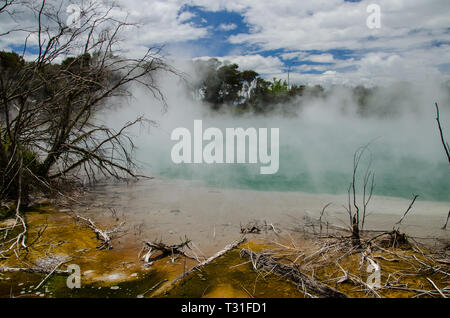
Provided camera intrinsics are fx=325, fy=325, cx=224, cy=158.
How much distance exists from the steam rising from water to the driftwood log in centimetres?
440

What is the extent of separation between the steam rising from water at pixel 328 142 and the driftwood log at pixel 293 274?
4404mm

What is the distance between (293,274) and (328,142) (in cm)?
1401

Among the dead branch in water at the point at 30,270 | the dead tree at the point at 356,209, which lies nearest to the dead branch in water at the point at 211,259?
the dead branch in water at the point at 30,270

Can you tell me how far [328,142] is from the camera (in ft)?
52.6

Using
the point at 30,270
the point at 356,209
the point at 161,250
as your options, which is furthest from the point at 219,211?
the point at 30,270

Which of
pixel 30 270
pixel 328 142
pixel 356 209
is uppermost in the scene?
pixel 328 142

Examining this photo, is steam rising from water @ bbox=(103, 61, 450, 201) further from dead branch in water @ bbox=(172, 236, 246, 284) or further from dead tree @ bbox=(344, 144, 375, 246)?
dead branch in water @ bbox=(172, 236, 246, 284)

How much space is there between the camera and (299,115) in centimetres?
2730

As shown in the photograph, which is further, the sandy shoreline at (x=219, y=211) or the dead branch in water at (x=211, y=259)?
the sandy shoreline at (x=219, y=211)

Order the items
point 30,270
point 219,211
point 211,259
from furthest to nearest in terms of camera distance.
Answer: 1. point 219,211
2. point 211,259
3. point 30,270

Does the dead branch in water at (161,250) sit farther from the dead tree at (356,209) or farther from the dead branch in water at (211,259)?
the dead tree at (356,209)

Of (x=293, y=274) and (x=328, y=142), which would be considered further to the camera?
(x=328, y=142)

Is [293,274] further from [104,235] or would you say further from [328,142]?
[328,142]

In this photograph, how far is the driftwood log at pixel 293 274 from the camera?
8.56 feet
